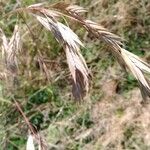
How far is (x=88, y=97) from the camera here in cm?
237

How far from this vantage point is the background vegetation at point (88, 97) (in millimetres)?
2229

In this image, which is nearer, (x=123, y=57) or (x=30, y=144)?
(x=123, y=57)

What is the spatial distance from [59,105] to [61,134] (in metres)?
0.18

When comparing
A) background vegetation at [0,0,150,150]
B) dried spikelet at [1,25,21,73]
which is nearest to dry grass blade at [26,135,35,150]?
dried spikelet at [1,25,21,73]

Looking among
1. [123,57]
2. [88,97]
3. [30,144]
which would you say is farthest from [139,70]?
[88,97]

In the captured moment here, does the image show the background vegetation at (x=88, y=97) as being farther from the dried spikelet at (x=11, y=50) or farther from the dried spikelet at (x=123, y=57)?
the dried spikelet at (x=123, y=57)

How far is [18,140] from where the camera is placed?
226cm

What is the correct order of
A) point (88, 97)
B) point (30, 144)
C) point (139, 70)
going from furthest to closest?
point (88, 97) < point (30, 144) < point (139, 70)

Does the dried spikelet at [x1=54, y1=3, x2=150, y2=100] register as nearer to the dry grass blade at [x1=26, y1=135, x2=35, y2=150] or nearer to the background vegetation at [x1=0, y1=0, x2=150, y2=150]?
the dry grass blade at [x1=26, y1=135, x2=35, y2=150]

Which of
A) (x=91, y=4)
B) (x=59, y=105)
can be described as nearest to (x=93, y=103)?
(x=59, y=105)

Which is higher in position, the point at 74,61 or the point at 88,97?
the point at 74,61

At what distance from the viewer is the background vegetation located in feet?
7.31

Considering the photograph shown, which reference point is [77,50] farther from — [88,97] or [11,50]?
[88,97]

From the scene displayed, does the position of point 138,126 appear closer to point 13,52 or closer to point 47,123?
point 47,123
